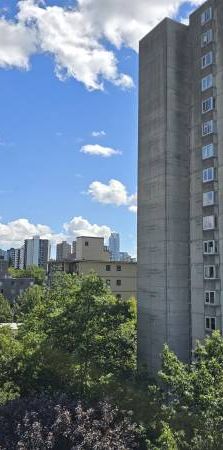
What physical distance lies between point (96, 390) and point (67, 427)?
5909mm

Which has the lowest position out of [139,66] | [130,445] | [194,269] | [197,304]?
→ [130,445]

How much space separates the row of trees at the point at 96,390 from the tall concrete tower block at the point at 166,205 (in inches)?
126

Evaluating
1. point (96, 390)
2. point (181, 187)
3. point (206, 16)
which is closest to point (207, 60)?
point (206, 16)

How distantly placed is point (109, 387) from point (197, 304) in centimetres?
1284

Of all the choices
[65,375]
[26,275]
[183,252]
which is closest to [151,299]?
[183,252]

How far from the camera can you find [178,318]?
37.2 meters

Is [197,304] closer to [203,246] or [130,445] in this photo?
[203,246]

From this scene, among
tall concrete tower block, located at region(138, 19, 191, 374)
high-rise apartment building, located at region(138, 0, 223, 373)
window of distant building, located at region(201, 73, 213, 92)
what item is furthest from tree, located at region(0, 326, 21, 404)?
window of distant building, located at region(201, 73, 213, 92)

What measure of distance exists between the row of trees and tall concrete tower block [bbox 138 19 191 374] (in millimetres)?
3210

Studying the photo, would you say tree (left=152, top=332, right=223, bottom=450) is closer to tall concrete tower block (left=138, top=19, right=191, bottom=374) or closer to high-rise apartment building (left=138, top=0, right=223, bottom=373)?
high-rise apartment building (left=138, top=0, right=223, bottom=373)

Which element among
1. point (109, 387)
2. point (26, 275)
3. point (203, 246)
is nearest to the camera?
point (109, 387)

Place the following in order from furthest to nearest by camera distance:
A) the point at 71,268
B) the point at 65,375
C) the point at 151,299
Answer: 1. the point at 71,268
2. the point at 151,299
3. the point at 65,375

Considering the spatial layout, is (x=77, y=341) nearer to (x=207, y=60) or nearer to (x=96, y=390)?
(x=96, y=390)

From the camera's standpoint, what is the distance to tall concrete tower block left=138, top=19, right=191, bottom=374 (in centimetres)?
3734
